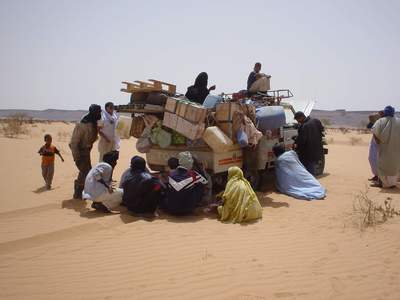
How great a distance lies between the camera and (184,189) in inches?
265

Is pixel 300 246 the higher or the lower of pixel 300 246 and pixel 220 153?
the lower

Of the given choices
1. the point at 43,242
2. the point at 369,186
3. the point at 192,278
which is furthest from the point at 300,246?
the point at 369,186

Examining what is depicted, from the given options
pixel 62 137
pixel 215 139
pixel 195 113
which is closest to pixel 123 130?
pixel 195 113

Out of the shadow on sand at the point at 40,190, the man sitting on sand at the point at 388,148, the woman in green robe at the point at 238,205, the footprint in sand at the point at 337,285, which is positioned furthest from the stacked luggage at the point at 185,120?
the footprint in sand at the point at 337,285

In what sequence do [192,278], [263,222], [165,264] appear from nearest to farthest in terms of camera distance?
[192,278]
[165,264]
[263,222]

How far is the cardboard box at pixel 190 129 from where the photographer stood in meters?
7.44

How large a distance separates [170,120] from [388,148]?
18.2ft

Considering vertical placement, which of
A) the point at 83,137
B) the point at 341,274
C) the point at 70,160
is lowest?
the point at 70,160

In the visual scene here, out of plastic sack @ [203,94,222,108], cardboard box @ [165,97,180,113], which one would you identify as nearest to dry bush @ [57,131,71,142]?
plastic sack @ [203,94,222,108]

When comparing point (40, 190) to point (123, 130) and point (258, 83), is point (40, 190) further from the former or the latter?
point (258, 83)

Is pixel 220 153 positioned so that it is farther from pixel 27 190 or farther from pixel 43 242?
pixel 27 190

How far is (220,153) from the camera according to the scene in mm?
7941

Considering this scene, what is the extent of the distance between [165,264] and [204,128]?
11.2 ft

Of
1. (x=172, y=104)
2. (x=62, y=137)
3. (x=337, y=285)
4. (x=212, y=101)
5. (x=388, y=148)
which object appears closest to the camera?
(x=337, y=285)
